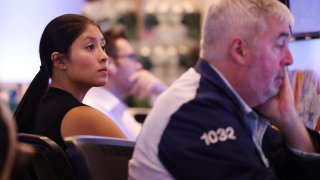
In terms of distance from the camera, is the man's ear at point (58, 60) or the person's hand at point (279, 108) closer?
the person's hand at point (279, 108)

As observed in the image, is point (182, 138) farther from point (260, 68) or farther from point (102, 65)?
point (102, 65)

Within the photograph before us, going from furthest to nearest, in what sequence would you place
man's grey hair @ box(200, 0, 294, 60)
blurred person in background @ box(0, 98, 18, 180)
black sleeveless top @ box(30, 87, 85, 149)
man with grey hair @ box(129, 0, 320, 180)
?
black sleeveless top @ box(30, 87, 85, 149), man's grey hair @ box(200, 0, 294, 60), man with grey hair @ box(129, 0, 320, 180), blurred person in background @ box(0, 98, 18, 180)

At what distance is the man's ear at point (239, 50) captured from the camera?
153 cm

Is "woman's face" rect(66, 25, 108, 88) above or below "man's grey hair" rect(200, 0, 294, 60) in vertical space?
below

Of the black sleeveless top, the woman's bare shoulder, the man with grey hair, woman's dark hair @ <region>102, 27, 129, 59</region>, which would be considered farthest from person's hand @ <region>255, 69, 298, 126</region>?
woman's dark hair @ <region>102, 27, 129, 59</region>

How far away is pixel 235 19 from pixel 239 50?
0.08 metres

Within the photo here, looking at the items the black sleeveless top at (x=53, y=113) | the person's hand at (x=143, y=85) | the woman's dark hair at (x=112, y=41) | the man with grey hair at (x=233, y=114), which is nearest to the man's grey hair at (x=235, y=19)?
the man with grey hair at (x=233, y=114)

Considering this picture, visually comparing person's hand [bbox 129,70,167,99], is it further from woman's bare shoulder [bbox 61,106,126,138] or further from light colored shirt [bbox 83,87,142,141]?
woman's bare shoulder [bbox 61,106,126,138]

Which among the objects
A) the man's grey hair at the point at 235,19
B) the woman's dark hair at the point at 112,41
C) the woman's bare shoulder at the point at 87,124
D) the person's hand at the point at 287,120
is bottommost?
the woman's dark hair at the point at 112,41

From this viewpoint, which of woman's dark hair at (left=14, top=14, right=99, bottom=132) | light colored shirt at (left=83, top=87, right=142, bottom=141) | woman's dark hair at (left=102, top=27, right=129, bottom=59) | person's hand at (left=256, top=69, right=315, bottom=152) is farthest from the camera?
woman's dark hair at (left=102, top=27, right=129, bottom=59)

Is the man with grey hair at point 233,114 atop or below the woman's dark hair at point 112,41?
atop

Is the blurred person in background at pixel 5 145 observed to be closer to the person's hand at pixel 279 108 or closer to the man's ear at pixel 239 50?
the man's ear at pixel 239 50

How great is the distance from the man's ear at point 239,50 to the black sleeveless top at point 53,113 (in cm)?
72

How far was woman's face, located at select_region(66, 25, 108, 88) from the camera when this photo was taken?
2291mm
